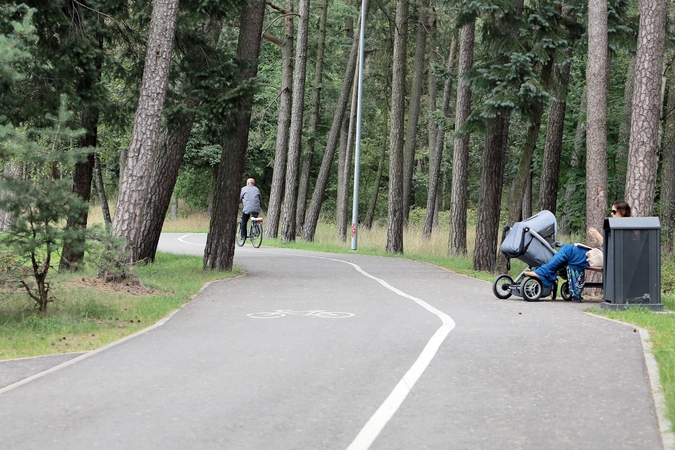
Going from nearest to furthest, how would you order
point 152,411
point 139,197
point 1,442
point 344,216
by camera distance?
point 1,442 < point 152,411 < point 139,197 < point 344,216

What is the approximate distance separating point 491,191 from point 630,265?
374 inches

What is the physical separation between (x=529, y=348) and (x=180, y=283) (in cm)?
893

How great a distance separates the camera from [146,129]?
16125 millimetres

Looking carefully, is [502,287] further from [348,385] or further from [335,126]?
[335,126]

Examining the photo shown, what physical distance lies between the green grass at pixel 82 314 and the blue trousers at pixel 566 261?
6046 mm

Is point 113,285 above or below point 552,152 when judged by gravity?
below

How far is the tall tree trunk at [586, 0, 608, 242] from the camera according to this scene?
688 inches

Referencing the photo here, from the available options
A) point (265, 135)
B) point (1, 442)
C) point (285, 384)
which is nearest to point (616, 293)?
point (285, 384)

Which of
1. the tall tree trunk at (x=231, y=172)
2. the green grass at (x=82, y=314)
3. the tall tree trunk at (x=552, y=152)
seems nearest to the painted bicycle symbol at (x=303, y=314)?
the green grass at (x=82, y=314)

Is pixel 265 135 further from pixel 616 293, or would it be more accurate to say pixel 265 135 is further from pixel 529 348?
pixel 529 348

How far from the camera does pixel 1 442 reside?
20.0ft

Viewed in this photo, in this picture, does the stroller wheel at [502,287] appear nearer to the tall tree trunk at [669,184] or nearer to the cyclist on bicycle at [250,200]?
the tall tree trunk at [669,184]

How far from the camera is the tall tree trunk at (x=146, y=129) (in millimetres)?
15883

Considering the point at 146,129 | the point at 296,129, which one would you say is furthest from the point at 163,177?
the point at 296,129
